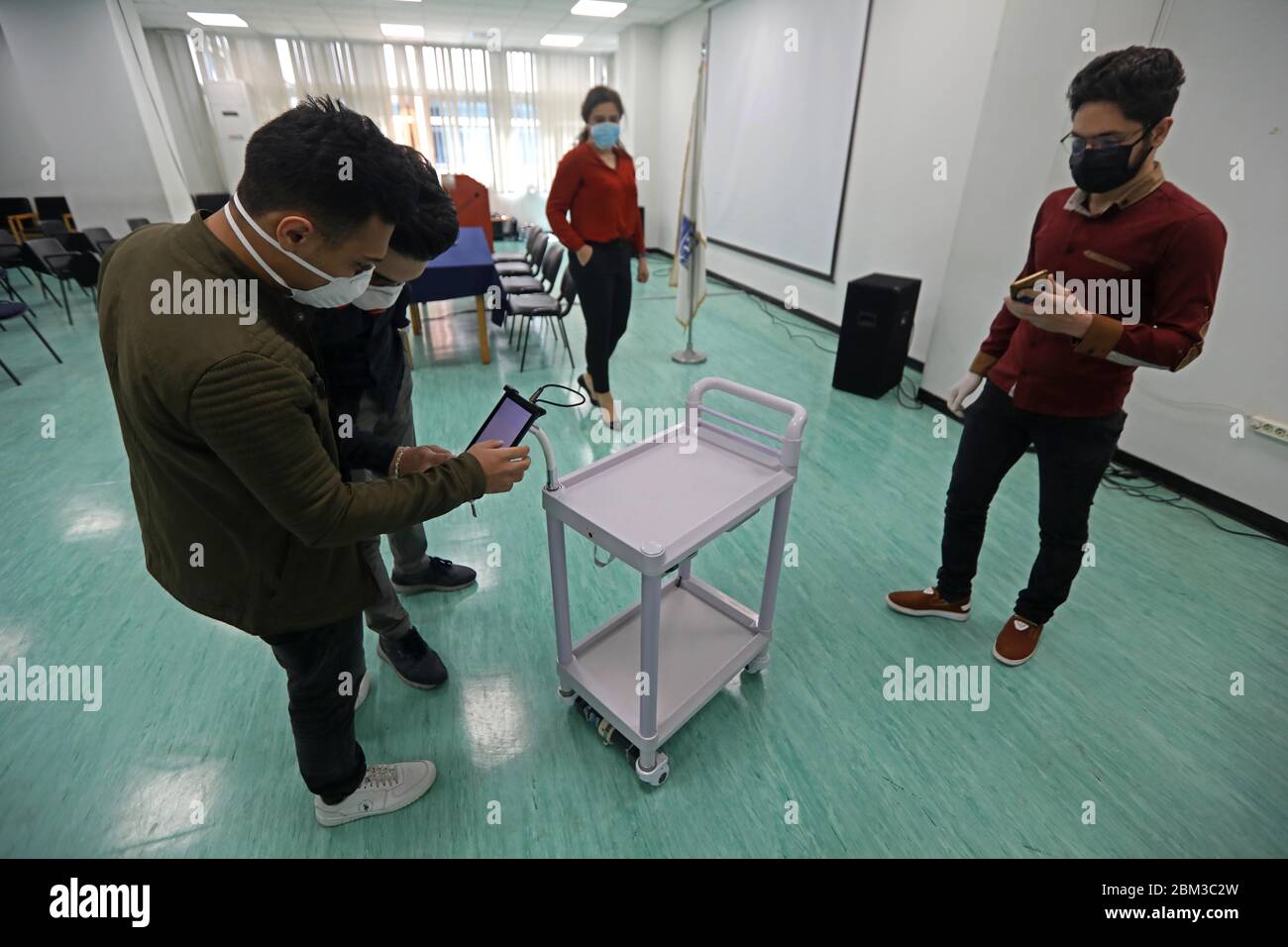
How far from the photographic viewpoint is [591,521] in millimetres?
1336

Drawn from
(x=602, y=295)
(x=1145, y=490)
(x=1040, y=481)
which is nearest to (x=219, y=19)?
(x=602, y=295)

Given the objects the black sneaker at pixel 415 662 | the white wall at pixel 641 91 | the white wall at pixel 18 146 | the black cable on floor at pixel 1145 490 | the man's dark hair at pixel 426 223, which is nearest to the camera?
the man's dark hair at pixel 426 223

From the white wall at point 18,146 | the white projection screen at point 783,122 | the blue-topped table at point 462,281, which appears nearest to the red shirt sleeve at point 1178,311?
the blue-topped table at point 462,281

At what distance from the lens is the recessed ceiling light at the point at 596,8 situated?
6.42m

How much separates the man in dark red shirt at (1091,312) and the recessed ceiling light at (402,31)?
28.4 feet

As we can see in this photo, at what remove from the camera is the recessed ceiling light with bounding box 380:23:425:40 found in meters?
7.46

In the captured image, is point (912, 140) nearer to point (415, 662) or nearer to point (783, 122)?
point (783, 122)

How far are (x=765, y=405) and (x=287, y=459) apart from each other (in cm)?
118

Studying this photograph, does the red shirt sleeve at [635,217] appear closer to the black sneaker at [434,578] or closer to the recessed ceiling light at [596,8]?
the black sneaker at [434,578]

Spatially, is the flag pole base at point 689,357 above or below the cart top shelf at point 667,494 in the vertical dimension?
below

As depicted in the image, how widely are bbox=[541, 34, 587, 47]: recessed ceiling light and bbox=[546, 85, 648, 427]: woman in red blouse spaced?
653cm

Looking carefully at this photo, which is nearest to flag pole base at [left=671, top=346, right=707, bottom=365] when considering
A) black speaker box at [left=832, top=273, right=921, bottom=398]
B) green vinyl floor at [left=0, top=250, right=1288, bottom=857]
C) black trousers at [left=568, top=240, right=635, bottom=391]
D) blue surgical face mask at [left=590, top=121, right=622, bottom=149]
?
black speaker box at [left=832, top=273, right=921, bottom=398]

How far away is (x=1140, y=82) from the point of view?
4.25 ft

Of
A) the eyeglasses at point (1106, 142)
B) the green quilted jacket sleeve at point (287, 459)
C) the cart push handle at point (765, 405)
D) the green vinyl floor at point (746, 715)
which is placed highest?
the eyeglasses at point (1106, 142)
